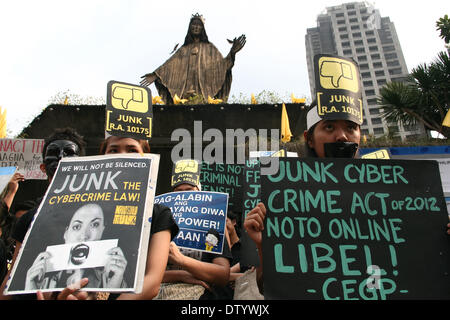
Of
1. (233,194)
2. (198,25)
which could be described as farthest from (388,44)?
(233,194)

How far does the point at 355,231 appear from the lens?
184 centimetres

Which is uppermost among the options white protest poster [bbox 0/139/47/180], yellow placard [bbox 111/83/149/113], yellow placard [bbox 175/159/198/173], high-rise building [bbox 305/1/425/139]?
high-rise building [bbox 305/1/425/139]

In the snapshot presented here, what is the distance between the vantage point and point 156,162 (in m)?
1.91

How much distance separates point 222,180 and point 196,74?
32.5 ft

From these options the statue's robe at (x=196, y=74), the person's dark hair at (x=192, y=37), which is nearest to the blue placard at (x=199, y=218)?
the statue's robe at (x=196, y=74)

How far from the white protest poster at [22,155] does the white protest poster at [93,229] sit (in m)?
5.41

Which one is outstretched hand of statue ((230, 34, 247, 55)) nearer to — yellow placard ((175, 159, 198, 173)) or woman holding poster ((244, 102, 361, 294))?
yellow placard ((175, 159, 198, 173))

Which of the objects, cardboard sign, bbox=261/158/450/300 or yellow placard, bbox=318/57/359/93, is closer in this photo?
cardboard sign, bbox=261/158/450/300

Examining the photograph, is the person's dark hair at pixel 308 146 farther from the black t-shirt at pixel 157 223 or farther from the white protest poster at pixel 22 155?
the white protest poster at pixel 22 155

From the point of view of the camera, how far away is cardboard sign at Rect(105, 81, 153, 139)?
8.16 feet

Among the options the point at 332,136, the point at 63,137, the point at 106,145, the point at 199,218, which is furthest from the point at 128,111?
the point at 332,136

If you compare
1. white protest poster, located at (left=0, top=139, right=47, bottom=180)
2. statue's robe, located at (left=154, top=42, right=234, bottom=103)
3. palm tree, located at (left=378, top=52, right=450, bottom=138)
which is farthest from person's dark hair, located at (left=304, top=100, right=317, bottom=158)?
palm tree, located at (left=378, top=52, right=450, bottom=138)

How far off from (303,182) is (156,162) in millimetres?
863

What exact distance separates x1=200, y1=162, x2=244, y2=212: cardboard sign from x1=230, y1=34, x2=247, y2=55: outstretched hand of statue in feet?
32.7
